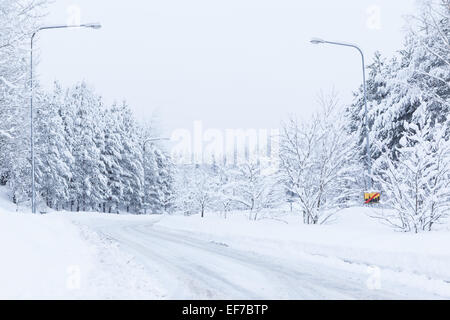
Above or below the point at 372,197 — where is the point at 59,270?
below

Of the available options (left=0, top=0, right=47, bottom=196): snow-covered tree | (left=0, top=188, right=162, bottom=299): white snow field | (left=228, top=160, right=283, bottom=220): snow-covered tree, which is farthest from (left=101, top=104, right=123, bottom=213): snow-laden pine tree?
(left=0, top=188, right=162, bottom=299): white snow field

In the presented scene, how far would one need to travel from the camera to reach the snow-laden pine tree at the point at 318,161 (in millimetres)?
17781

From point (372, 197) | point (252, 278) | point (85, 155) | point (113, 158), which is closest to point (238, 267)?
point (252, 278)

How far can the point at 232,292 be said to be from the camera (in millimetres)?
7012

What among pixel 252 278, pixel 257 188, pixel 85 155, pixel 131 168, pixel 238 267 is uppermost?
pixel 85 155

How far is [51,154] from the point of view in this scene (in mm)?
42312

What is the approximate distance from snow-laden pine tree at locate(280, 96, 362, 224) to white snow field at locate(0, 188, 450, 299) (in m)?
3.73

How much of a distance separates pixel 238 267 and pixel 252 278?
134 cm

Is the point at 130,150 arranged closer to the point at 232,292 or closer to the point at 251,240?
the point at 251,240

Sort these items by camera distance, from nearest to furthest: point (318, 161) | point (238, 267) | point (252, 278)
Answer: point (252, 278), point (238, 267), point (318, 161)

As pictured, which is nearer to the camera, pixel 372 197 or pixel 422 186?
pixel 422 186

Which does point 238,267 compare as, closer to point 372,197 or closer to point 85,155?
point 372,197

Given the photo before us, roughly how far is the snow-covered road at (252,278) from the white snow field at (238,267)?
0.05 feet

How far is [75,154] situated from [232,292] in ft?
139
